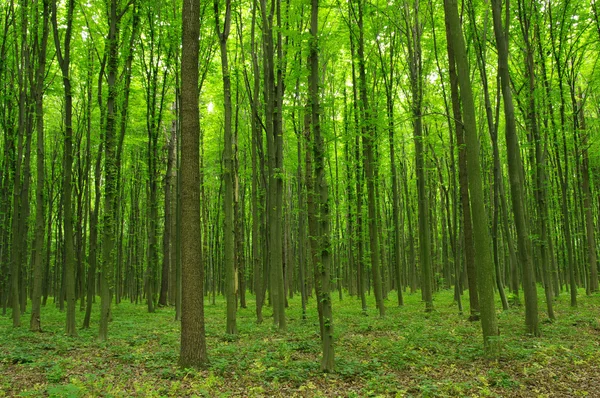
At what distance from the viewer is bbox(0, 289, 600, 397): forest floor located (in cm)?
576

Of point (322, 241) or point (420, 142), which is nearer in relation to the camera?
point (322, 241)

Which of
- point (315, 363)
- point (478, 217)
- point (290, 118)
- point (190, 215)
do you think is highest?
point (290, 118)

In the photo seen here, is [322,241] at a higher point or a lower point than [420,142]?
lower

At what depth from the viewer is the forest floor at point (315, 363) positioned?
5758 mm

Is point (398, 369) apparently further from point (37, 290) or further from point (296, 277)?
point (296, 277)

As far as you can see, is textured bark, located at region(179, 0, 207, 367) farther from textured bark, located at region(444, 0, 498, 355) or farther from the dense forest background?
textured bark, located at region(444, 0, 498, 355)

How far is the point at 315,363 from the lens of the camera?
7.18m

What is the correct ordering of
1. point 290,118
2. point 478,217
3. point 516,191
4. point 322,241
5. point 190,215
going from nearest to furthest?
point 322,241, point 190,215, point 478,217, point 516,191, point 290,118

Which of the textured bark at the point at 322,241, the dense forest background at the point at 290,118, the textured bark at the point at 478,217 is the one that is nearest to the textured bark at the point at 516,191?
the dense forest background at the point at 290,118

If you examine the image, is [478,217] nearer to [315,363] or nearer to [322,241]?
[322,241]

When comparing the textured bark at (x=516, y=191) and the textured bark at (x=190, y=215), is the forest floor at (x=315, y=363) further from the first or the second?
the textured bark at (x=516, y=191)

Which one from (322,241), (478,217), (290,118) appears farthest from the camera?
(290,118)

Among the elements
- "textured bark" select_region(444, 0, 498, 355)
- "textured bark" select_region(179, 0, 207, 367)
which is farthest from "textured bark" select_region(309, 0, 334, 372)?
"textured bark" select_region(444, 0, 498, 355)

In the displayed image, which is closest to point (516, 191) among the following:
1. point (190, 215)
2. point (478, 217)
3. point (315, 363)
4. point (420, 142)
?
point (478, 217)
